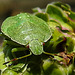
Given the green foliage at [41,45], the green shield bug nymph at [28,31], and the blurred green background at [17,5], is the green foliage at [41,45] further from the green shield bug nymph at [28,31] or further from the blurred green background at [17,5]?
the blurred green background at [17,5]

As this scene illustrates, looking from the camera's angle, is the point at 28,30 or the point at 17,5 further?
the point at 17,5

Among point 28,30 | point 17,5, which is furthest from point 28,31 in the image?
point 17,5

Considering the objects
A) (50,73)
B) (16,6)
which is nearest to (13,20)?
(50,73)

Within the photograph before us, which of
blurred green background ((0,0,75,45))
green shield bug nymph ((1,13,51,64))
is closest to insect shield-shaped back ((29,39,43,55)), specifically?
green shield bug nymph ((1,13,51,64))

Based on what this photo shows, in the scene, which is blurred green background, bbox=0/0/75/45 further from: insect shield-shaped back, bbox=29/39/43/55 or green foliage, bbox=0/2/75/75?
insect shield-shaped back, bbox=29/39/43/55

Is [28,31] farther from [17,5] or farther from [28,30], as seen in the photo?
[17,5]

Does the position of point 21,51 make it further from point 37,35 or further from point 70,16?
point 70,16

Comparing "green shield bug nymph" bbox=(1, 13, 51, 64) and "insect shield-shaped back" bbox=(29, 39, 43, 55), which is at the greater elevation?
"green shield bug nymph" bbox=(1, 13, 51, 64)

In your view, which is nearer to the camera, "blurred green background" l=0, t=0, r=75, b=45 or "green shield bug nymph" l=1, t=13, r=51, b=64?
"green shield bug nymph" l=1, t=13, r=51, b=64
